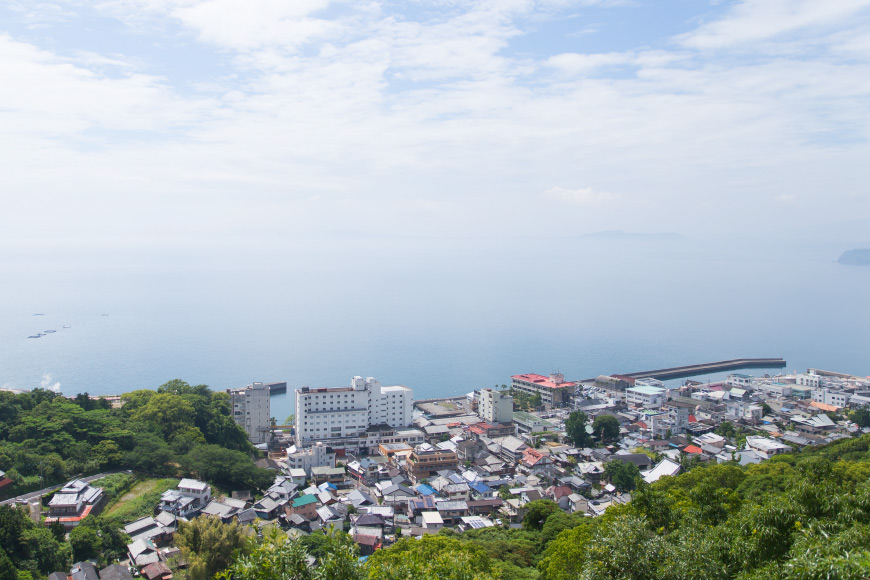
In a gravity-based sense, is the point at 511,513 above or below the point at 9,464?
below

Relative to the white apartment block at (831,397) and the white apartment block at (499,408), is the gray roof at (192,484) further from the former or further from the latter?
the white apartment block at (831,397)

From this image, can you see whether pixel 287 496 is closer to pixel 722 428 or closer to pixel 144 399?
pixel 144 399

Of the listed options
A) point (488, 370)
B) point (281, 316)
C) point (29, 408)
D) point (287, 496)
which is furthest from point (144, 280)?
point (287, 496)

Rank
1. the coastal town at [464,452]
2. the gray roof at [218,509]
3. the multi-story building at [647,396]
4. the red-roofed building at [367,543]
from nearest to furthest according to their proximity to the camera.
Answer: the red-roofed building at [367,543]
the coastal town at [464,452]
the gray roof at [218,509]
the multi-story building at [647,396]

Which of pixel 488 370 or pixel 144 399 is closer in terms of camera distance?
pixel 144 399

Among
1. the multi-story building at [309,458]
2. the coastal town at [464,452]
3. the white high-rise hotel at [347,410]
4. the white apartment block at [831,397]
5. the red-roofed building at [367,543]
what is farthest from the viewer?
the white apartment block at [831,397]

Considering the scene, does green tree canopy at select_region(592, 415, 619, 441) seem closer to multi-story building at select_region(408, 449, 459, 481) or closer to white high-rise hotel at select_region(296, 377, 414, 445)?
multi-story building at select_region(408, 449, 459, 481)

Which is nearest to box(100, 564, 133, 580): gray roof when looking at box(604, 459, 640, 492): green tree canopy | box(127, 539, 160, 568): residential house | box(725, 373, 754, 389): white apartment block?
box(127, 539, 160, 568): residential house

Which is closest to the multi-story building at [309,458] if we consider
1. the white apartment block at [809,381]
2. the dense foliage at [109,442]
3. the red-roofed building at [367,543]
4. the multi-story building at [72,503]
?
the dense foliage at [109,442]
